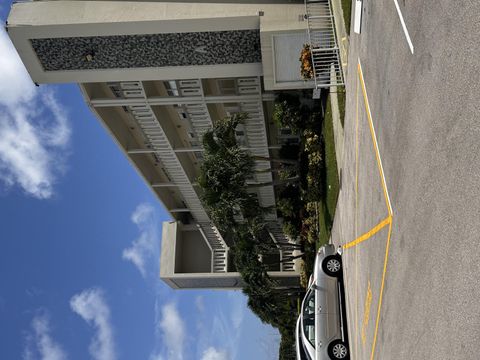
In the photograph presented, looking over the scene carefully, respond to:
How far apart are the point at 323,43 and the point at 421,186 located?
1370cm

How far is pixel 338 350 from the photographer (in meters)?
16.3

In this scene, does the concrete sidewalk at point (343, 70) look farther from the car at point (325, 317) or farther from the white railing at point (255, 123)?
the white railing at point (255, 123)

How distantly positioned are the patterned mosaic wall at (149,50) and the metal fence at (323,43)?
8.69 feet

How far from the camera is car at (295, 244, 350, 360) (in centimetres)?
1638

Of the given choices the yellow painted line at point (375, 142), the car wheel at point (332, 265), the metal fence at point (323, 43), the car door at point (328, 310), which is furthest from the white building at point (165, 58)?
the car door at point (328, 310)

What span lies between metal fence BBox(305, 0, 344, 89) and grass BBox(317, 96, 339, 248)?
260 centimetres

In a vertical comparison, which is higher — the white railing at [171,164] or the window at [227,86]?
the window at [227,86]

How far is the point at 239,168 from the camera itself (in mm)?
23938

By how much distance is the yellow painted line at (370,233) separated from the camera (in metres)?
11.9

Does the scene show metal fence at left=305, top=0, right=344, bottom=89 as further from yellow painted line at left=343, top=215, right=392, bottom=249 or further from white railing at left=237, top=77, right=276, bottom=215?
yellow painted line at left=343, top=215, right=392, bottom=249

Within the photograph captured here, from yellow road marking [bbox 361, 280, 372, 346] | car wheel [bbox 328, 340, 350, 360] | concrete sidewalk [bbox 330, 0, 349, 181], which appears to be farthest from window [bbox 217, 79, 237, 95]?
yellow road marking [bbox 361, 280, 372, 346]

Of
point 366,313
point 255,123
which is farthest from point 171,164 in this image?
point 366,313

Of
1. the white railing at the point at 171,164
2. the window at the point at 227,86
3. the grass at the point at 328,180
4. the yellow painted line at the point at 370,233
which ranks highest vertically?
the window at the point at 227,86

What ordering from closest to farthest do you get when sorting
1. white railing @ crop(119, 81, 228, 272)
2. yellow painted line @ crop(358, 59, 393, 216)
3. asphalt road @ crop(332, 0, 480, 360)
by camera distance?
asphalt road @ crop(332, 0, 480, 360), yellow painted line @ crop(358, 59, 393, 216), white railing @ crop(119, 81, 228, 272)
